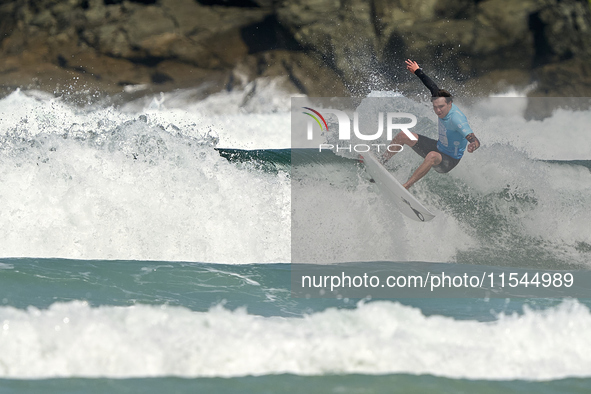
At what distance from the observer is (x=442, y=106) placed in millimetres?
5562

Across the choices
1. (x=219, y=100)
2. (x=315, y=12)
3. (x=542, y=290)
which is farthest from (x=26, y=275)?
(x=315, y=12)

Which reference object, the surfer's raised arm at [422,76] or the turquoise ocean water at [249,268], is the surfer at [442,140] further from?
the turquoise ocean water at [249,268]

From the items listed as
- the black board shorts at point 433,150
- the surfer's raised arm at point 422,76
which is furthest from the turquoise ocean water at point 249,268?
the surfer's raised arm at point 422,76

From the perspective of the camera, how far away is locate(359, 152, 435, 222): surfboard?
228 inches

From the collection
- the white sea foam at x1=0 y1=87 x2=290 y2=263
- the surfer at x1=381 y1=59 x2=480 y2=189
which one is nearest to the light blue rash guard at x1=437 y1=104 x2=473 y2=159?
the surfer at x1=381 y1=59 x2=480 y2=189

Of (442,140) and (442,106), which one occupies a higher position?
(442,106)

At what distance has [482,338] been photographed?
2.98 metres

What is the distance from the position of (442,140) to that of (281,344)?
11.9 ft

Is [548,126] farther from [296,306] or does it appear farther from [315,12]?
[296,306]

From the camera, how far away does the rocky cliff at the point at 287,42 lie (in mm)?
16047

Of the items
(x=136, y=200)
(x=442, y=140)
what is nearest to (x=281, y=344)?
(x=442, y=140)

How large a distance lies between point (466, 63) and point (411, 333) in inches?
582

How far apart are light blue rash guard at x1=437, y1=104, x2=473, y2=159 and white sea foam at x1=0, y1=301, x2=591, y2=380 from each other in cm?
266

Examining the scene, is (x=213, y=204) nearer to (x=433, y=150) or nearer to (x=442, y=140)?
(x=433, y=150)
